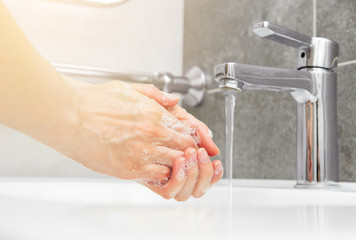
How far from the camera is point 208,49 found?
1.35m

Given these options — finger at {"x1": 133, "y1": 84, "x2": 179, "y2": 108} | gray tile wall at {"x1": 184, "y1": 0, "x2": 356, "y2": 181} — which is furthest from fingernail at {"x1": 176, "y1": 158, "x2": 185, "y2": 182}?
gray tile wall at {"x1": 184, "y1": 0, "x2": 356, "y2": 181}

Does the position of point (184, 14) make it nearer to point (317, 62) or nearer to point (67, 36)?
point (67, 36)

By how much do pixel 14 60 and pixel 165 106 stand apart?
1.11 ft

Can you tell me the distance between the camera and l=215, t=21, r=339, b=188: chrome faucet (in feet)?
2.53

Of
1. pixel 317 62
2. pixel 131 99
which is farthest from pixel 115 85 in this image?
pixel 317 62

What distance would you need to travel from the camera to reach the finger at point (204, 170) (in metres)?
0.67

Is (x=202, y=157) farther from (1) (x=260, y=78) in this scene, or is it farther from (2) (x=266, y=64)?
(2) (x=266, y=64)

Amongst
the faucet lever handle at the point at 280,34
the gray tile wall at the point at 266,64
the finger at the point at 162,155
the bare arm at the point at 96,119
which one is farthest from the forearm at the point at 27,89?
the gray tile wall at the point at 266,64

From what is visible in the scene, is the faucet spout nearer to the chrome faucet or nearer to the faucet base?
the chrome faucet

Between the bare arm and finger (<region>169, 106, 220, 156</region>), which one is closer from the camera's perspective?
the bare arm

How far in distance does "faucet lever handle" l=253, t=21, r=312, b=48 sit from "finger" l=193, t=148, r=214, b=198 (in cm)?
22

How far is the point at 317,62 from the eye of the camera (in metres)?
0.80

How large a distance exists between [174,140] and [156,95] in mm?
86

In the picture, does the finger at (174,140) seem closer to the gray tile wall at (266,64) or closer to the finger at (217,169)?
the finger at (217,169)
